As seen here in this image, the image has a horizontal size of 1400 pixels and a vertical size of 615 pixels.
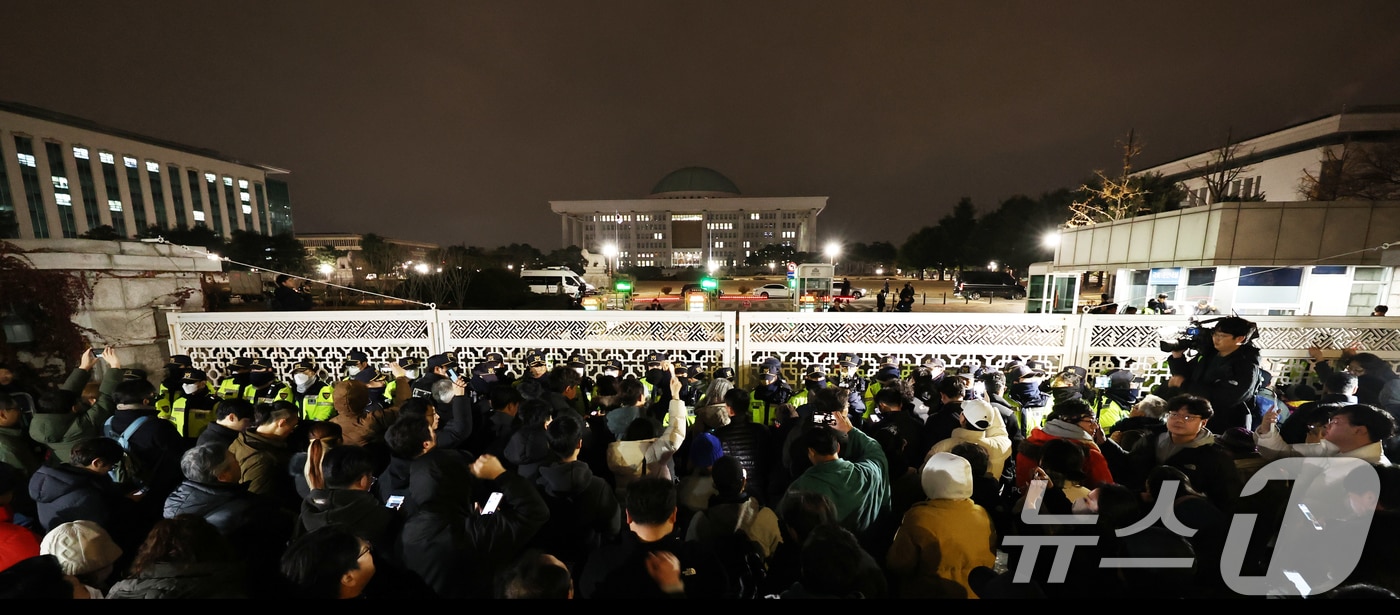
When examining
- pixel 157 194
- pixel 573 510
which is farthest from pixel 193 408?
pixel 157 194

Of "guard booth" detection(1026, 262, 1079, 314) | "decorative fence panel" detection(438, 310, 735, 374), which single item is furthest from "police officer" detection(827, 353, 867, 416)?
"guard booth" detection(1026, 262, 1079, 314)

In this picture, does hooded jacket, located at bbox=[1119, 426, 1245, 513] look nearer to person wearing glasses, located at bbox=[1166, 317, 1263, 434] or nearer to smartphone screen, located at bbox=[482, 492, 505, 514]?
person wearing glasses, located at bbox=[1166, 317, 1263, 434]

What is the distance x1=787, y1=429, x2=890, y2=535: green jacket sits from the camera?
2.49 meters

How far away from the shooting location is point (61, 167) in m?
48.7

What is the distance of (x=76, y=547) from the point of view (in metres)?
1.73

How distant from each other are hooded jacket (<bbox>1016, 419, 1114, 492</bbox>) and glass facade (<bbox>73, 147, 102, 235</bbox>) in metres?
82.7

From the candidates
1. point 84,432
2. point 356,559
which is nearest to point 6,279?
point 84,432

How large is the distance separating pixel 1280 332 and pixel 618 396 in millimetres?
8195

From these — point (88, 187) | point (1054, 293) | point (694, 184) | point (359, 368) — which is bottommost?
point (359, 368)

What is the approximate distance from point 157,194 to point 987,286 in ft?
295

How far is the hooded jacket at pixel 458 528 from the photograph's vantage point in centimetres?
198

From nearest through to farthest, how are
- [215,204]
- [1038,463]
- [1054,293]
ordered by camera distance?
[1038,463] → [1054,293] → [215,204]

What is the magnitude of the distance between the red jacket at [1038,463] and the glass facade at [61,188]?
80.6m

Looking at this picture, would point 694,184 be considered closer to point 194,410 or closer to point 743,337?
point 743,337
